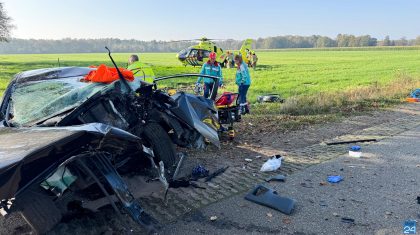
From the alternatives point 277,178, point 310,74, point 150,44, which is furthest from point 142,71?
point 150,44

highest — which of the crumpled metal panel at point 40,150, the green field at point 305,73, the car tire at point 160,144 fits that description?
the crumpled metal panel at point 40,150

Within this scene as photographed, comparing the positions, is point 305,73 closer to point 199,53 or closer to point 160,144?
point 199,53

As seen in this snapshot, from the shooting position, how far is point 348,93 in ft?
43.3

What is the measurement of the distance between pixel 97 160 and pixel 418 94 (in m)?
13.2

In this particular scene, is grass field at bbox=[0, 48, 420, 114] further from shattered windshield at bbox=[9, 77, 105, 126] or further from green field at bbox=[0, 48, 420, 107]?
shattered windshield at bbox=[9, 77, 105, 126]

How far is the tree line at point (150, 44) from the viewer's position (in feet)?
370

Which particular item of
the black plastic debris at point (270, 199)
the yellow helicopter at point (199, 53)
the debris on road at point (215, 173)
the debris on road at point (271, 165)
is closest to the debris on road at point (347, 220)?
the black plastic debris at point (270, 199)

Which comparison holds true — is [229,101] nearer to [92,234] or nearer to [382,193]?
[382,193]

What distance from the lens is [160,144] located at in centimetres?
494

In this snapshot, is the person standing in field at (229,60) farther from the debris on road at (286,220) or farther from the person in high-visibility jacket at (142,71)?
the debris on road at (286,220)

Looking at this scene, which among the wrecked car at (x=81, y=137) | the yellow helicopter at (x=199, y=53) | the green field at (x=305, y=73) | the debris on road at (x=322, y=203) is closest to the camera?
the wrecked car at (x=81, y=137)

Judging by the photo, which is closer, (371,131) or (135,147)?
(135,147)

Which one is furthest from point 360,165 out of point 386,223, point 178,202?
point 178,202

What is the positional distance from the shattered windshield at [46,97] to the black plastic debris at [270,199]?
7.26 ft
